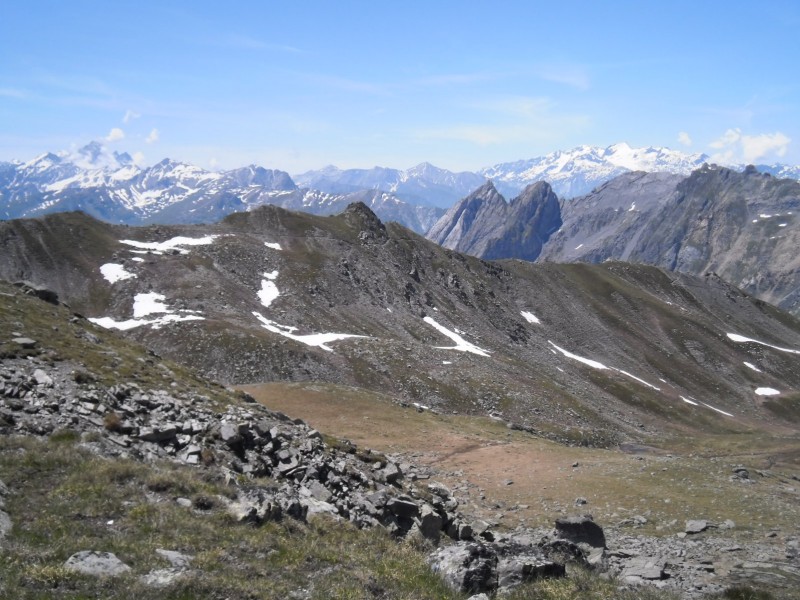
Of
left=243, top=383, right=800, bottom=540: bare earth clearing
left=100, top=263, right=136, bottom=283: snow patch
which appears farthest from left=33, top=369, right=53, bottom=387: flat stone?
left=100, top=263, right=136, bottom=283: snow patch

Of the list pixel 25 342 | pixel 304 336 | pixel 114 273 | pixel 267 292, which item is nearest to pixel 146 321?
pixel 114 273

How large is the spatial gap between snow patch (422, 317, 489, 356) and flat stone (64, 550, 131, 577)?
310 feet

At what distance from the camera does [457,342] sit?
119625mm

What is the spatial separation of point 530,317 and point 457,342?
146 feet

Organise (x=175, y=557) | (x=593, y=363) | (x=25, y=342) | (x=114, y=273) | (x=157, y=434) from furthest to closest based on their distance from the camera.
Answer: (x=593, y=363) < (x=114, y=273) < (x=25, y=342) < (x=157, y=434) < (x=175, y=557)

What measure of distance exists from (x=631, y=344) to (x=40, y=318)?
152041mm

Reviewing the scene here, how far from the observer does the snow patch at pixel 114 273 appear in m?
108

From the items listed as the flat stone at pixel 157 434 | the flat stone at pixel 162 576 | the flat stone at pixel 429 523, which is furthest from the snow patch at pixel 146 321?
the flat stone at pixel 162 576

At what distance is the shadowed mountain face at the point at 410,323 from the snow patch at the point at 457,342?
0.69 m

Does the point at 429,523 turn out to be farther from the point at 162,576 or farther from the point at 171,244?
the point at 171,244

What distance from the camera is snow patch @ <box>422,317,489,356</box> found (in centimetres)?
11280

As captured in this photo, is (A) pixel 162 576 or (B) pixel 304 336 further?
(B) pixel 304 336

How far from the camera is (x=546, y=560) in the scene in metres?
17.2

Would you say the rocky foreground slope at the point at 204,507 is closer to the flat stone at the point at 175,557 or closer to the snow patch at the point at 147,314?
the flat stone at the point at 175,557
